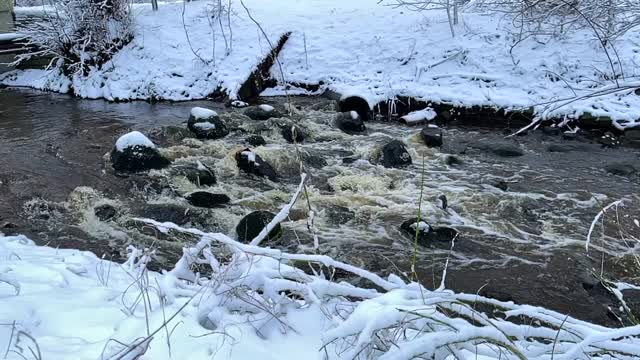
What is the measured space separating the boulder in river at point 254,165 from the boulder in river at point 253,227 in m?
1.82

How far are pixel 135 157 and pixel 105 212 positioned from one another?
1654 millimetres

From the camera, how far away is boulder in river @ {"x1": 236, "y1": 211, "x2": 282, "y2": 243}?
5.78 meters

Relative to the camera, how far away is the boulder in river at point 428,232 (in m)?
5.88

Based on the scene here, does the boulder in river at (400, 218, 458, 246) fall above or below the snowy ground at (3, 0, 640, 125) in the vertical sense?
below

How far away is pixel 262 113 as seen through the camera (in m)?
10.8

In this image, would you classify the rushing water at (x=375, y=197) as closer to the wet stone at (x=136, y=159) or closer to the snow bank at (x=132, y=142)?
the wet stone at (x=136, y=159)

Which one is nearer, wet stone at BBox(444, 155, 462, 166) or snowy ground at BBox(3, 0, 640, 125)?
wet stone at BBox(444, 155, 462, 166)

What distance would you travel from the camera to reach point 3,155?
8.50m

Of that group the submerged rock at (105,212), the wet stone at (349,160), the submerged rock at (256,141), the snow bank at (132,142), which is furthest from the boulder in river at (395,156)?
the submerged rock at (105,212)

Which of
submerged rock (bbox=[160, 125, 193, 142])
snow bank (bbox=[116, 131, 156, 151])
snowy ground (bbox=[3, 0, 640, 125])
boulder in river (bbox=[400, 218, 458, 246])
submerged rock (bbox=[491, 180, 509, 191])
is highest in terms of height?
snowy ground (bbox=[3, 0, 640, 125])

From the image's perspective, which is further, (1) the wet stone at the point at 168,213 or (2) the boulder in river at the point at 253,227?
(1) the wet stone at the point at 168,213

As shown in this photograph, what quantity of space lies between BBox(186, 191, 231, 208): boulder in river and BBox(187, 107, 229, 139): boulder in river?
2947mm

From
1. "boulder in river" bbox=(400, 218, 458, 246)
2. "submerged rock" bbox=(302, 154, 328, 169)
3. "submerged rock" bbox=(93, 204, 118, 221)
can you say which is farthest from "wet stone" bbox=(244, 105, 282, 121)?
"boulder in river" bbox=(400, 218, 458, 246)

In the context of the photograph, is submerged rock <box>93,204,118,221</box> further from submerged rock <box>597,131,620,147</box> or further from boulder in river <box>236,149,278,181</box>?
submerged rock <box>597,131,620,147</box>
